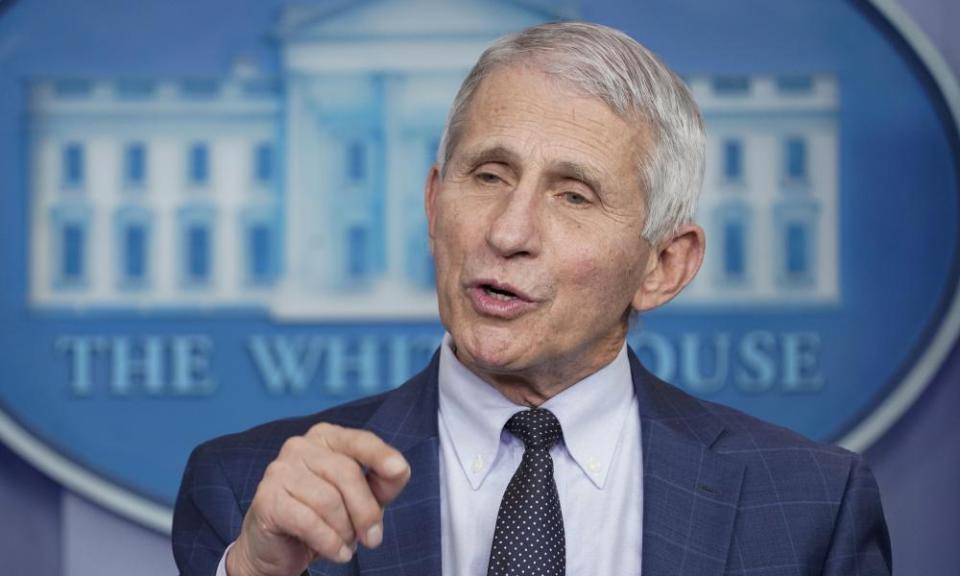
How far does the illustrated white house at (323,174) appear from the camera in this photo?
2.67 m

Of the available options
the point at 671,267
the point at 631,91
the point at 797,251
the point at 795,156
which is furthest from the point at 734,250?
the point at 631,91

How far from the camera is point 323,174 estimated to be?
2.68 metres

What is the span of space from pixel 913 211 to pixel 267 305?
1.32 meters

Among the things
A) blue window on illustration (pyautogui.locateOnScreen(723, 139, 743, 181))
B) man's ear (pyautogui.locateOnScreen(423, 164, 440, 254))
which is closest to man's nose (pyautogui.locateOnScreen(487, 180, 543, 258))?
man's ear (pyautogui.locateOnScreen(423, 164, 440, 254))

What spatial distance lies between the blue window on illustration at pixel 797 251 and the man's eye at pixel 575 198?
3.31 ft

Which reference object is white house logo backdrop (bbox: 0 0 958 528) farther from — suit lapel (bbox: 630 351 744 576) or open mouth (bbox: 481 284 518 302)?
open mouth (bbox: 481 284 518 302)

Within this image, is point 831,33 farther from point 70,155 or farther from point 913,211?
point 70,155

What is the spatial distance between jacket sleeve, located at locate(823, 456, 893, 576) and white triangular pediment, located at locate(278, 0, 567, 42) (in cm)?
121

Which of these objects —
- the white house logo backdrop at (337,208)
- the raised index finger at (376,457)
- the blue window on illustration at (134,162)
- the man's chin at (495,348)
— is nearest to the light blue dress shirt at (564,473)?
the man's chin at (495,348)

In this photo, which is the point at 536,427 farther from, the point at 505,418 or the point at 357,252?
the point at 357,252

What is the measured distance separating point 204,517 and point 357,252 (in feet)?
3.10


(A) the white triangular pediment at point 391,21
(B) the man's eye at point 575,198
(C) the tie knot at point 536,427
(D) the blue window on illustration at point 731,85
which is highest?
(A) the white triangular pediment at point 391,21

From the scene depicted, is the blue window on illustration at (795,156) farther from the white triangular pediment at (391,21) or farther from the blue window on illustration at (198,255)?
the blue window on illustration at (198,255)

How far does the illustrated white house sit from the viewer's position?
2.67 meters
